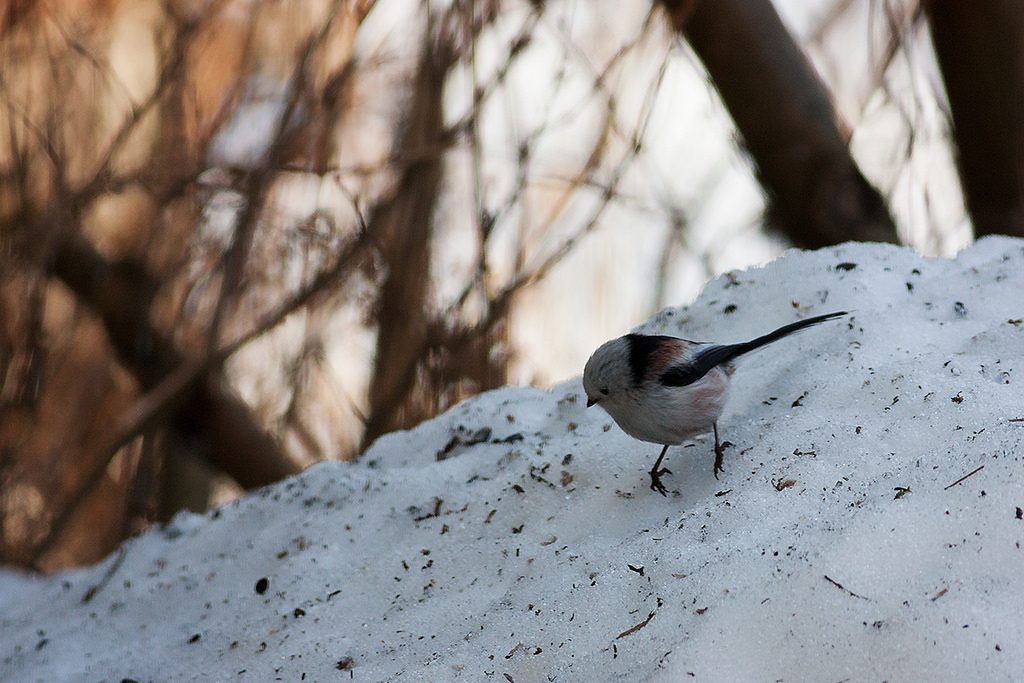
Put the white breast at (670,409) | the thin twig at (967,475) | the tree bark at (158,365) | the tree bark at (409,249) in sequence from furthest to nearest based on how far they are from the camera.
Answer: the tree bark at (158,365) → the tree bark at (409,249) → the white breast at (670,409) → the thin twig at (967,475)

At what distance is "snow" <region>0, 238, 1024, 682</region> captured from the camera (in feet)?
4.48

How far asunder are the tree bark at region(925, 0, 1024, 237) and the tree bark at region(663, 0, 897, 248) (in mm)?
434

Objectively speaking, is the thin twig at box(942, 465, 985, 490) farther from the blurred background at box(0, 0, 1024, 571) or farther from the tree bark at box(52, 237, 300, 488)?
the tree bark at box(52, 237, 300, 488)

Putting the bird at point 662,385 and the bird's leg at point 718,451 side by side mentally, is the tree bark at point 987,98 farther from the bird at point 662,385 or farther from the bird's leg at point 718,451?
the bird's leg at point 718,451

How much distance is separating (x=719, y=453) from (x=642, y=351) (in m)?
0.26

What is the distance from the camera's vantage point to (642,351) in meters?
1.96

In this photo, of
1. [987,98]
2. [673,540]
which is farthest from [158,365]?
[987,98]

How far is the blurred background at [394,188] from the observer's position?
3.20 metres

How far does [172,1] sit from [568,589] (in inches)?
114

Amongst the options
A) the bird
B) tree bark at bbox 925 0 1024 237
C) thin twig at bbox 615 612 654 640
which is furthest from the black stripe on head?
tree bark at bbox 925 0 1024 237

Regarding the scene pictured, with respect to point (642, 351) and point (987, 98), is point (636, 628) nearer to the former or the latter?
point (642, 351)

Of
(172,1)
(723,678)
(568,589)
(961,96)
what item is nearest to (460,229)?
(172,1)

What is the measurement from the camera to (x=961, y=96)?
3402 mm

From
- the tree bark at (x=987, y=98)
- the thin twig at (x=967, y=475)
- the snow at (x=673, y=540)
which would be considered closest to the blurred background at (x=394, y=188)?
the tree bark at (x=987, y=98)
